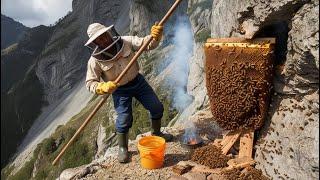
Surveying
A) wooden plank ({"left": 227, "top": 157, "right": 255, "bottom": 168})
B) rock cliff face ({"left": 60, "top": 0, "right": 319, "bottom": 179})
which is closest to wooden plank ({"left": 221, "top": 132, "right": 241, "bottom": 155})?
wooden plank ({"left": 227, "top": 157, "right": 255, "bottom": 168})

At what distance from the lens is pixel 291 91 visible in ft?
24.2

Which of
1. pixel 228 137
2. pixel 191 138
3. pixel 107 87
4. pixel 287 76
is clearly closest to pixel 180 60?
pixel 191 138

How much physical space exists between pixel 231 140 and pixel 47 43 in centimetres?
9542

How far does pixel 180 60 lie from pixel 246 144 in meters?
28.9

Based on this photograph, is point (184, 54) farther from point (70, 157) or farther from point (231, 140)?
point (231, 140)

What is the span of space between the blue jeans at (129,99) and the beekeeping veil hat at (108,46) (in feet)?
2.44

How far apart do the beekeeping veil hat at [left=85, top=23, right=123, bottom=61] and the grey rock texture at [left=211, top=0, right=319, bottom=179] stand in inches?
97.2

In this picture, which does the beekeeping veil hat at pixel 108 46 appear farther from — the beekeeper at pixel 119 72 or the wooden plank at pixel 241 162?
the wooden plank at pixel 241 162

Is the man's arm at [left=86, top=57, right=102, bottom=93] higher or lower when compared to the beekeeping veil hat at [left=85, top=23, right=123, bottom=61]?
lower

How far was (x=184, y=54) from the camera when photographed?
37281 millimetres

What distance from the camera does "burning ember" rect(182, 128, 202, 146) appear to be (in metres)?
9.28

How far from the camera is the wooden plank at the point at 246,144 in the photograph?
8.28 meters

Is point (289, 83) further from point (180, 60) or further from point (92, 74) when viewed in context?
point (180, 60)

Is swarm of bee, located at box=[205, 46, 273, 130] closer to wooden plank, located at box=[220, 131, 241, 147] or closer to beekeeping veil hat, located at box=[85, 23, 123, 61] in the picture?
wooden plank, located at box=[220, 131, 241, 147]
